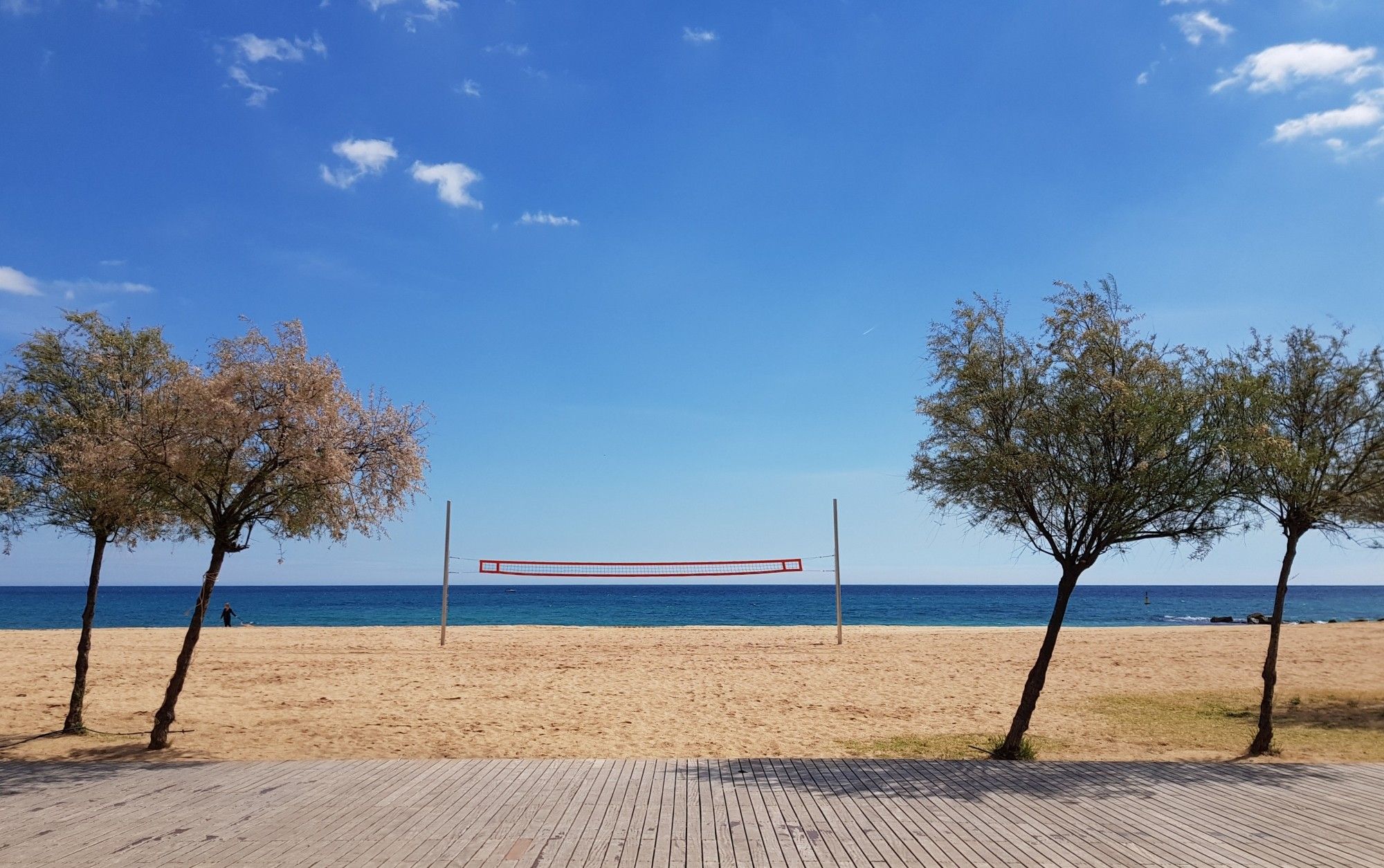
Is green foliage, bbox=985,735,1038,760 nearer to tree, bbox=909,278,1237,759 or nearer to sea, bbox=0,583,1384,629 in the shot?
tree, bbox=909,278,1237,759

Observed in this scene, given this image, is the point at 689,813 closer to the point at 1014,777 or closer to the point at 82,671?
the point at 1014,777

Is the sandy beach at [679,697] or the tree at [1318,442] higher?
the tree at [1318,442]

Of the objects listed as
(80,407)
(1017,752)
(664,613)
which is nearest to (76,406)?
(80,407)

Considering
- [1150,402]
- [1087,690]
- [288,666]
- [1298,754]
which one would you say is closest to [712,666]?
[1087,690]

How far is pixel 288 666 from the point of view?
16219mm

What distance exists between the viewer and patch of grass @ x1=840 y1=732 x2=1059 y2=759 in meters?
8.98

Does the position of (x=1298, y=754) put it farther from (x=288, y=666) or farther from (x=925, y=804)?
(x=288, y=666)

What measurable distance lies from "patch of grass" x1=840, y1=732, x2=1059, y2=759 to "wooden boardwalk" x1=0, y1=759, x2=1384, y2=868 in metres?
1.30

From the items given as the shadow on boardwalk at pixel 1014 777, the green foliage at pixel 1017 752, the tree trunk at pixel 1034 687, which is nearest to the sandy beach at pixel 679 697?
the green foliage at pixel 1017 752

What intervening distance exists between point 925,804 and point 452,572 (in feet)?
67.9

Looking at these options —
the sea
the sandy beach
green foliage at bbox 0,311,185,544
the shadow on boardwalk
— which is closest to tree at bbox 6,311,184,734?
green foliage at bbox 0,311,185,544

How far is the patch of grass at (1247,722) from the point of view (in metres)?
9.42

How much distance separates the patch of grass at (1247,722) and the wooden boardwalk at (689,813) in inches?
72.2

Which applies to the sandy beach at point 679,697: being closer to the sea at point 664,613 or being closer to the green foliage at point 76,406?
the green foliage at point 76,406
